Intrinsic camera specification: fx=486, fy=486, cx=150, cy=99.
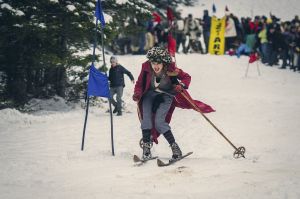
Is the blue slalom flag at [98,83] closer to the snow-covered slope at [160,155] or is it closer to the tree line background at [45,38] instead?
the snow-covered slope at [160,155]

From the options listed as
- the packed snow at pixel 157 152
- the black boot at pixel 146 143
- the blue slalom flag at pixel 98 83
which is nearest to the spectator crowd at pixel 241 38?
the packed snow at pixel 157 152

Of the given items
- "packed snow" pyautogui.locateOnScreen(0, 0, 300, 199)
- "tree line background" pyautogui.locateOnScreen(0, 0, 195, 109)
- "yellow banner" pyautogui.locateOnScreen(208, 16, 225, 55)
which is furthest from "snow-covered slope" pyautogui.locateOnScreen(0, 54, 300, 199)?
"yellow banner" pyautogui.locateOnScreen(208, 16, 225, 55)

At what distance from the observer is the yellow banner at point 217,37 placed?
19.8 meters

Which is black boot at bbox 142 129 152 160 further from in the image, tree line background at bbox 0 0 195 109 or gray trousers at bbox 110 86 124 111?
gray trousers at bbox 110 86 124 111

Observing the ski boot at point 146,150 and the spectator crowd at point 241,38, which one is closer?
the ski boot at point 146,150

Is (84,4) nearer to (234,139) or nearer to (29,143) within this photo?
(29,143)

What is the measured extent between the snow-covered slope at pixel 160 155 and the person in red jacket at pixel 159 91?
0.50 meters

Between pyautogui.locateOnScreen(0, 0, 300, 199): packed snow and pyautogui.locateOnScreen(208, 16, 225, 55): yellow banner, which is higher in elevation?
pyautogui.locateOnScreen(208, 16, 225, 55): yellow banner

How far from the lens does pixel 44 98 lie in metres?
15.3

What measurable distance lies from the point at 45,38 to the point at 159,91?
6.35 meters

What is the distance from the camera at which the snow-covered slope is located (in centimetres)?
605

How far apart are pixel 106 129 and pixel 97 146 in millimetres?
2274

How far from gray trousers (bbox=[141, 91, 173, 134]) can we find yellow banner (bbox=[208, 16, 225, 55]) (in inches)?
478

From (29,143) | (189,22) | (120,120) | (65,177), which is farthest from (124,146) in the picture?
(189,22)
